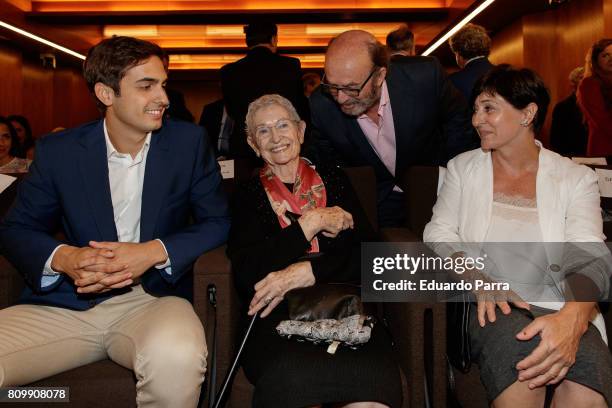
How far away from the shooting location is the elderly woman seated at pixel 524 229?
171 cm

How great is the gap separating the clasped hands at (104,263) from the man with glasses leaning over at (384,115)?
3.65 feet

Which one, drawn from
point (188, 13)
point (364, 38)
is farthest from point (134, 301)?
point (188, 13)

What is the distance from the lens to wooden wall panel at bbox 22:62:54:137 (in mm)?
10594

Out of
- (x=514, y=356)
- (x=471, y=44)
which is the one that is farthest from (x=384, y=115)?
(x=471, y=44)

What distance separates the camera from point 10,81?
972cm

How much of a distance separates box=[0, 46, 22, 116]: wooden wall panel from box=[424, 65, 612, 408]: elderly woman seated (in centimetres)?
930

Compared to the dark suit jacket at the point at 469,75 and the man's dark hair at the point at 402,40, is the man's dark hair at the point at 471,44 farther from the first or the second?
the man's dark hair at the point at 402,40

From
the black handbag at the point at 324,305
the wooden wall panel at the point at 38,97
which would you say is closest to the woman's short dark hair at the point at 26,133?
the black handbag at the point at 324,305

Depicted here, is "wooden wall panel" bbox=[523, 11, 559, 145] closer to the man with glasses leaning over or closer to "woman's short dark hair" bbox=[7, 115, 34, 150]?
the man with glasses leaning over

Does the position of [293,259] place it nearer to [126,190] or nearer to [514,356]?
[126,190]

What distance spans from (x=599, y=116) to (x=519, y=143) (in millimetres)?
2294

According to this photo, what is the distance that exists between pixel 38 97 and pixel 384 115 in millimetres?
10201

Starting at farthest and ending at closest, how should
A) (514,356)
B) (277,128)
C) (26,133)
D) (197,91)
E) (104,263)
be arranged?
(197,91) < (26,133) < (277,128) < (104,263) < (514,356)

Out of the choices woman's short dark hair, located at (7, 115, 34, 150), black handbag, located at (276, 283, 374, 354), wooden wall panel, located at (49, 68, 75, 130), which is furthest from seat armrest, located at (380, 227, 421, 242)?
wooden wall panel, located at (49, 68, 75, 130)
